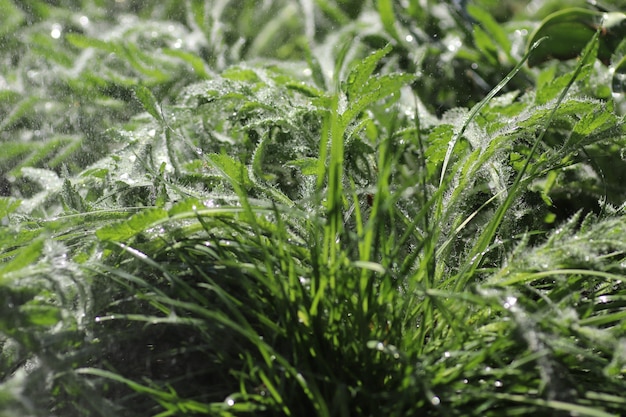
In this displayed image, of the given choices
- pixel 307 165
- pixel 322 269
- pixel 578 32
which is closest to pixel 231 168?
pixel 307 165

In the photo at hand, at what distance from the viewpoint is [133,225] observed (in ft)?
2.23

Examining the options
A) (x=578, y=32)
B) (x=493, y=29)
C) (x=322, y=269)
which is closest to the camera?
(x=322, y=269)

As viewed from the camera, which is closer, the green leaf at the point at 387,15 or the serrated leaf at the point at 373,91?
the serrated leaf at the point at 373,91

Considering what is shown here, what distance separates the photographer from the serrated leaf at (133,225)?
0.68 m

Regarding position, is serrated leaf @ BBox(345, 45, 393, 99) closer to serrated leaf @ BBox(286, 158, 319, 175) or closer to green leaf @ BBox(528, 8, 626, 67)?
serrated leaf @ BBox(286, 158, 319, 175)

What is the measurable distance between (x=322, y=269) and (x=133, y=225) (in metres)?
0.20

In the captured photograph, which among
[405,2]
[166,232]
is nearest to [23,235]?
[166,232]

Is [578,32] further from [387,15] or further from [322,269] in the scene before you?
[322,269]

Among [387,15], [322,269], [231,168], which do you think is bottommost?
[322,269]

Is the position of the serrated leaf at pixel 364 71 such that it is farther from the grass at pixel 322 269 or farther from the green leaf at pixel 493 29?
the green leaf at pixel 493 29

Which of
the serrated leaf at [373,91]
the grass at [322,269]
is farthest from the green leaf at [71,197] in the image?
the serrated leaf at [373,91]

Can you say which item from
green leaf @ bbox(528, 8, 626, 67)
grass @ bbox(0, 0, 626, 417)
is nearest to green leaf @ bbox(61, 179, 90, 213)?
grass @ bbox(0, 0, 626, 417)

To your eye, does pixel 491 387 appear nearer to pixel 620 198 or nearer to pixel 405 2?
pixel 620 198

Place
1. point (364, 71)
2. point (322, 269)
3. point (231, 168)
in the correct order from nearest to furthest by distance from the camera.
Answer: point (322, 269) → point (231, 168) → point (364, 71)
